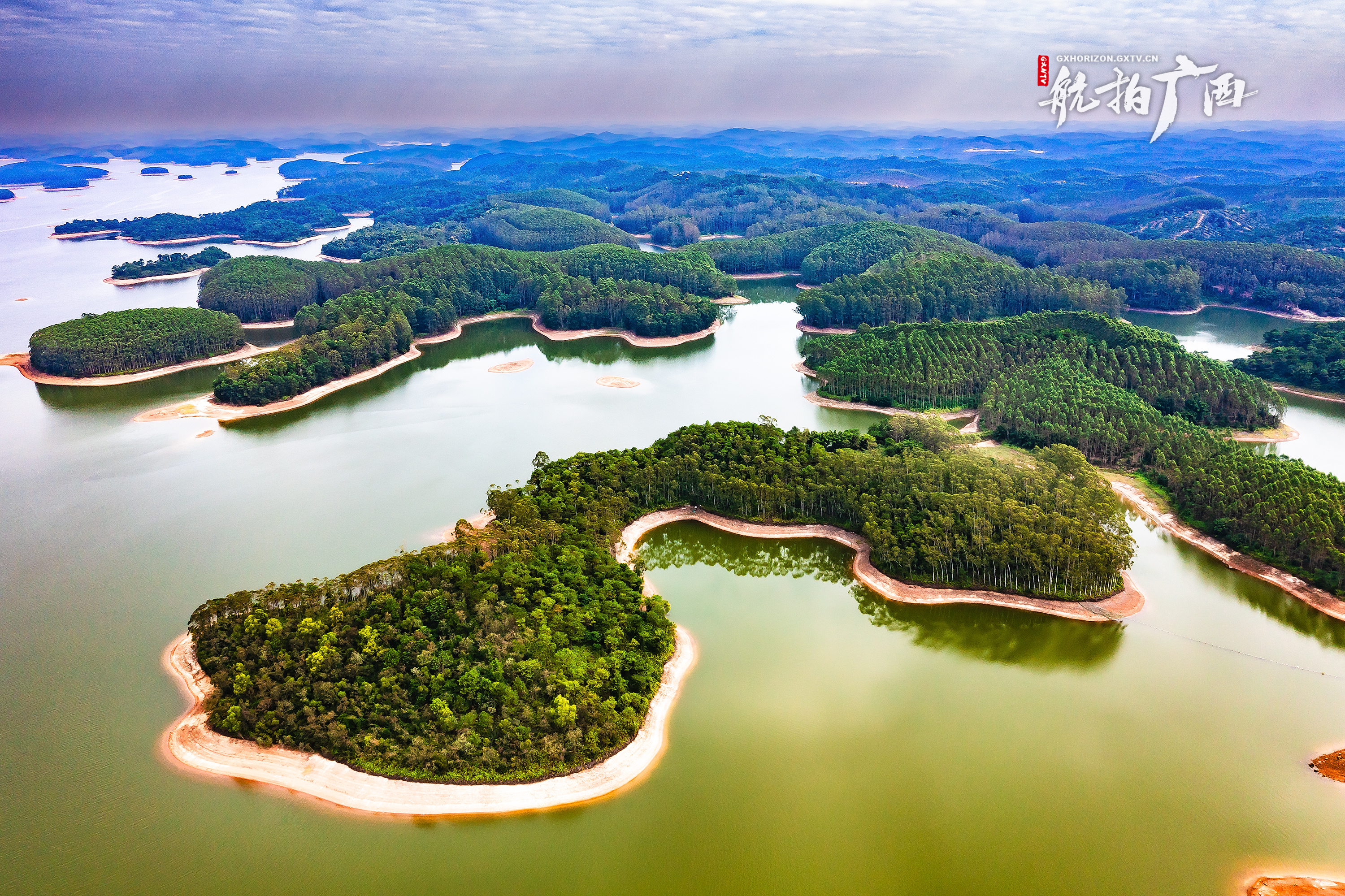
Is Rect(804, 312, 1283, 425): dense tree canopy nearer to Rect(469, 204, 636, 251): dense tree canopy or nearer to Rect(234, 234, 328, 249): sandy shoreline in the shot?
Rect(469, 204, 636, 251): dense tree canopy

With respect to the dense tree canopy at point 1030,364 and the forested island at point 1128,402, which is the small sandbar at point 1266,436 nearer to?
the dense tree canopy at point 1030,364

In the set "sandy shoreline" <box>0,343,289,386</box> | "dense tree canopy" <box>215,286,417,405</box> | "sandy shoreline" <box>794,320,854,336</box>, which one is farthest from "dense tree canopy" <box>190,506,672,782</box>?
"sandy shoreline" <box>794,320,854,336</box>

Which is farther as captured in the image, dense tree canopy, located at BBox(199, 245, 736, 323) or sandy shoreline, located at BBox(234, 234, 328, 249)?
sandy shoreline, located at BBox(234, 234, 328, 249)

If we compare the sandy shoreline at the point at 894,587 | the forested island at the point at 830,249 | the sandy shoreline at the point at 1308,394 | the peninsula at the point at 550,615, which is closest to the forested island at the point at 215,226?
the forested island at the point at 830,249

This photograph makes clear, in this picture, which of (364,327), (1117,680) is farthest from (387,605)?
(364,327)

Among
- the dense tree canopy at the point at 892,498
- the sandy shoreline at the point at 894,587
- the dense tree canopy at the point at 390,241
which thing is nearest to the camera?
the sandy shoreline at the point at 894,587

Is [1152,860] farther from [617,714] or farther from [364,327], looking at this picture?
[364,327]
